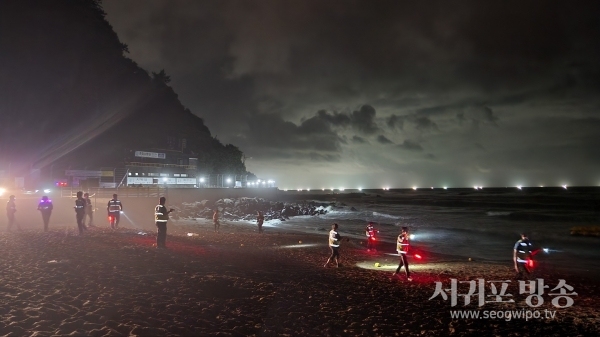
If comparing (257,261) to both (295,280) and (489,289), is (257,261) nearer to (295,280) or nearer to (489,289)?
(295,280)

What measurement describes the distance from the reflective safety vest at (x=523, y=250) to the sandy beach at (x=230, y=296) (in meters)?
Result: 1.04

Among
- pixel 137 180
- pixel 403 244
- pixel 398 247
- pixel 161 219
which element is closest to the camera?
pixel 403 244

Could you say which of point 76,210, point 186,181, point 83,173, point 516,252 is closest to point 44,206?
point 76,210

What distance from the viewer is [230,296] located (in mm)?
10211

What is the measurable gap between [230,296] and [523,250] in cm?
1174

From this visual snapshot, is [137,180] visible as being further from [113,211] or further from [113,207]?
[113,211]

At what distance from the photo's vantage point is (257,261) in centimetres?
1577

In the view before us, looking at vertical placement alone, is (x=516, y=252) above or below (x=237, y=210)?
above

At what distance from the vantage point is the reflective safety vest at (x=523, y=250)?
1387cm

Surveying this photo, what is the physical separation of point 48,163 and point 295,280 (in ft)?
182

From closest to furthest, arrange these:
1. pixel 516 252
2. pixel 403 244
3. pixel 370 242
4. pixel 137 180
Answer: pixel 403 244 < pixel 516 252 < pixel 370 242 < pixel 137 180

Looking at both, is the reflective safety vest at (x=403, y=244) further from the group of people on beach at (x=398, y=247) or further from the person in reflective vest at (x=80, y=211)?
the person in reflective vest at (x=80, y=211)

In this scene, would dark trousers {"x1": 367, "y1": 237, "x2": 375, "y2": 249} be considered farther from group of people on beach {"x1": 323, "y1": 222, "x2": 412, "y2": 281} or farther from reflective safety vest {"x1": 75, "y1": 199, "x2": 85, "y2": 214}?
reflective safety vest {"x1": 75, "y1": 199, "x2": 85, "y2": 214}

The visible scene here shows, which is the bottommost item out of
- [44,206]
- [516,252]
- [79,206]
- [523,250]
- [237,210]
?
[237,210]
